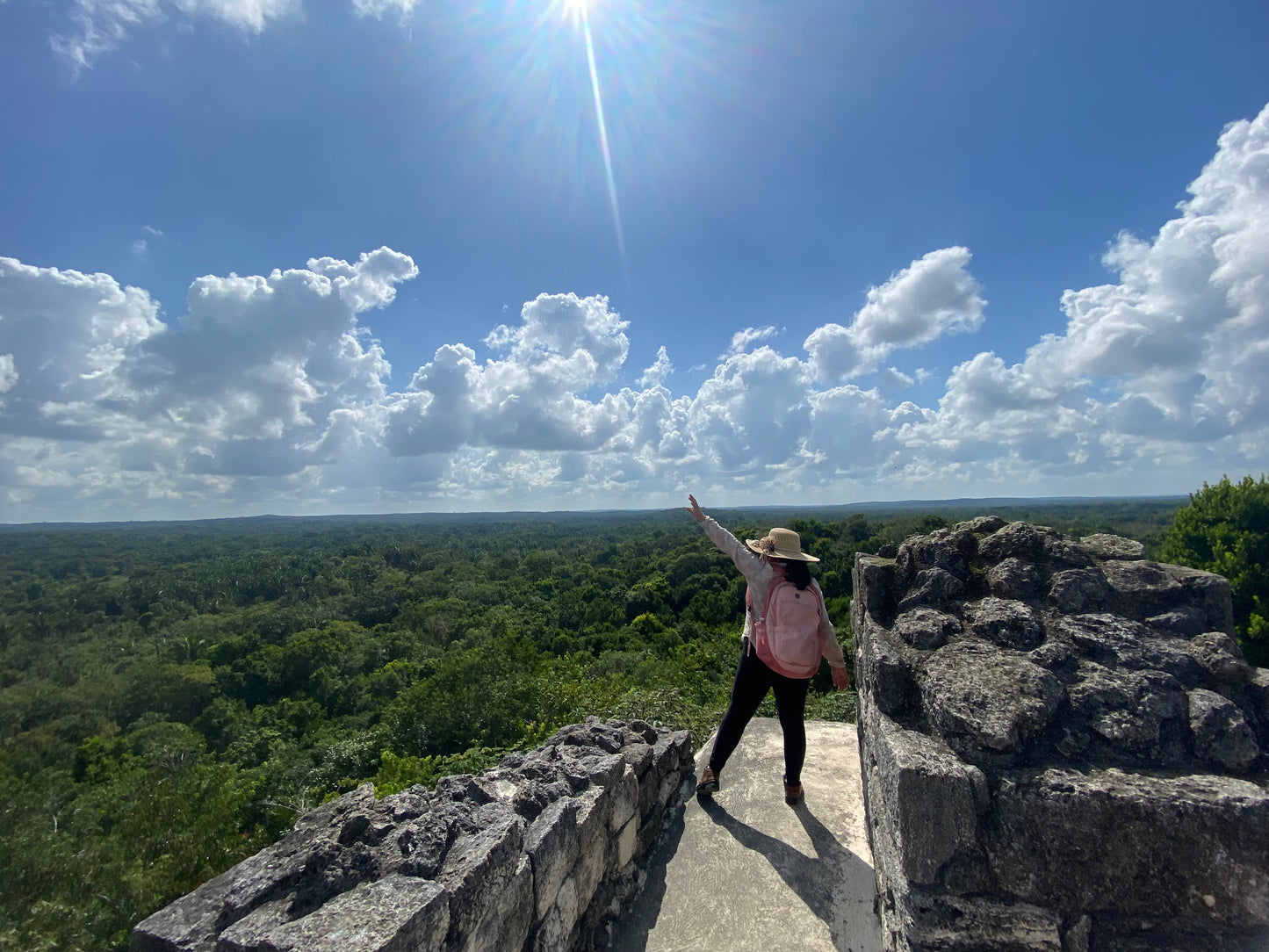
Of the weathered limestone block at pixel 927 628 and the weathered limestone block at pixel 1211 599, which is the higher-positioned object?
the weathered limestone block at pixel 1211 599

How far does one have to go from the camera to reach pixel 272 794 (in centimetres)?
1914

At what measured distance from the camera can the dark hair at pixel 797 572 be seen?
146 inches

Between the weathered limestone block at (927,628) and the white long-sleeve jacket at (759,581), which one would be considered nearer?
the weathered limestone block at (927,628)

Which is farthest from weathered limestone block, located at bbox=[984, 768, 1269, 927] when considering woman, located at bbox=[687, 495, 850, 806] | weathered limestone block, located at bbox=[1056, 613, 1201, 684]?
woman, located at bbox=[687, 495, 850, 806]

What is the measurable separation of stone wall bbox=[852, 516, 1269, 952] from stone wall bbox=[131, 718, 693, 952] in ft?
4.68

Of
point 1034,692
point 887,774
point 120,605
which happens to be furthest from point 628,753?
point 120,605

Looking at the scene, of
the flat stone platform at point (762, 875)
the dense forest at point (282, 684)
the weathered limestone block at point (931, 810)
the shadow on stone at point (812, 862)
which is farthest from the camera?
the dense forest at point (282, 684)

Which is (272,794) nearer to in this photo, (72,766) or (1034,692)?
(72,766)

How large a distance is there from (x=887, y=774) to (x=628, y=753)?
164 centimetres

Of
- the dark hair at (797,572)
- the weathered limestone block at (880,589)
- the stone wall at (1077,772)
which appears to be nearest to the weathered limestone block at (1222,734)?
the stone wall at (1077,772)

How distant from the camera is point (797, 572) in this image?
371 centimetres

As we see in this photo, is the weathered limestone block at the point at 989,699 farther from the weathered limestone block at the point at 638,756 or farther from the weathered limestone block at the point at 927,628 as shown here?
the weathered limestone block at the point at 638,756

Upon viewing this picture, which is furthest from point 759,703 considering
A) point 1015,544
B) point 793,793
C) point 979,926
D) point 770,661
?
point 1015,544

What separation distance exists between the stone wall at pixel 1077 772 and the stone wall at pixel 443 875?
1428 mm
